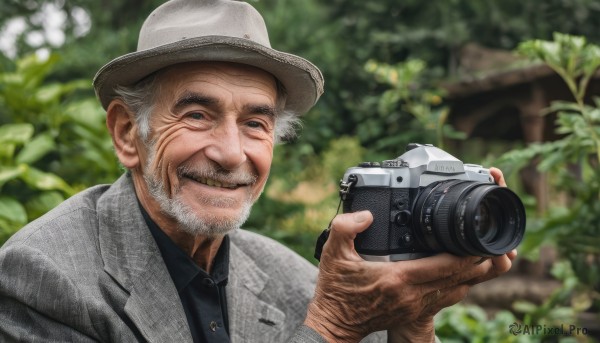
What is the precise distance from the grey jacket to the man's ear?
0.27 ft

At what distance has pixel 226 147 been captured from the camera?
2193 mm

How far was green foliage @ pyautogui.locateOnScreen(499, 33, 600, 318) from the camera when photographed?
3256 millimetres

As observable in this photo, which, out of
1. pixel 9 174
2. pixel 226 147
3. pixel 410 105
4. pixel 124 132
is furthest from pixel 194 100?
pixel 410 105

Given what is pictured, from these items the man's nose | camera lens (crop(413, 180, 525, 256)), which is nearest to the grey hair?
the man's nose

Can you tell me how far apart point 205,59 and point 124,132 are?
417 mm

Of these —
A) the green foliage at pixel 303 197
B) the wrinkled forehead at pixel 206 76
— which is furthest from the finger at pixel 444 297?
the green foliage at pixel 303 197

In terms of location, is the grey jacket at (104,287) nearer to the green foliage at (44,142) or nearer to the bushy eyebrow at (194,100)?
the bushy eyebrow at (194,100)

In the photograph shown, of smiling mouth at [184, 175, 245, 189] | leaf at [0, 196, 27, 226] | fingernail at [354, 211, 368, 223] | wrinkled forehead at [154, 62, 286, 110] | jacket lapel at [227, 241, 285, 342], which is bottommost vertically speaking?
jacket lapel at [227, 241, 285, 342]

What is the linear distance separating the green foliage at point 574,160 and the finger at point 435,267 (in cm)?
131

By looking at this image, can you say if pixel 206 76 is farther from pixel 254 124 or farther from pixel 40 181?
pixel 40 181

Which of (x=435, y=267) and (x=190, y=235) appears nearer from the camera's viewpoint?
(x=435, y=267)

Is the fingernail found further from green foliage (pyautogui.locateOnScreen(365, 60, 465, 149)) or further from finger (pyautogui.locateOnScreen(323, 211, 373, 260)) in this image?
green foliage (pyautogui.locateOnScreen(365, 60, 465, 149))

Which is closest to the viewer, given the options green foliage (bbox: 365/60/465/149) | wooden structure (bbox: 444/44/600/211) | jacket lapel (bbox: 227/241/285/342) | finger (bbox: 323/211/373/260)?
finger (bbox: 323/211/373/260)

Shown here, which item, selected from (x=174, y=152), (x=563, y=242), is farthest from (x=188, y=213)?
(x=563, y=242)
